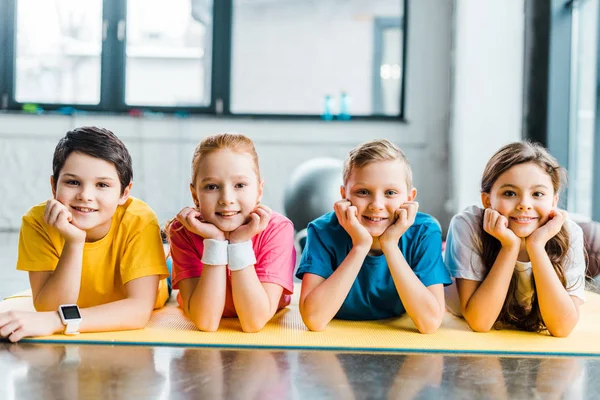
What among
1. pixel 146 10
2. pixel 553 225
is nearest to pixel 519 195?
pixel 553 225

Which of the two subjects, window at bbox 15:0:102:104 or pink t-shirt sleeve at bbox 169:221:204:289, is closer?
pink t-shirt sleeve at bbox 169:221:204:289

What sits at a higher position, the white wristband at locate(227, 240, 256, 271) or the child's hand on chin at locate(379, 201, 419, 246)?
the child's hand on chin at locate(379, 201, 419, 246)

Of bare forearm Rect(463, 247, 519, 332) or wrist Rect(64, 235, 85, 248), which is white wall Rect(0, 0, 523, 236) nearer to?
bare forearm Rect(463, 247, 519, 332)

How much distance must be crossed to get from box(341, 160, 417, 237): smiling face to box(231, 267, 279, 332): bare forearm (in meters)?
0.33

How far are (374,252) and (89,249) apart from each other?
31.6 inches

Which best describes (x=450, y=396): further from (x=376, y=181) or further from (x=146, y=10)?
(x=146, y=10)

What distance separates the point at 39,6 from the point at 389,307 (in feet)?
16.9

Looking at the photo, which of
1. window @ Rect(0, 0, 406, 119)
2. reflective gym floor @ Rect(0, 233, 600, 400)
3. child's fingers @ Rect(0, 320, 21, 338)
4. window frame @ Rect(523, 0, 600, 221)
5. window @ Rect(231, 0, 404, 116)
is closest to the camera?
reflective gym floor @ Rect(0, 233, 600, 400)

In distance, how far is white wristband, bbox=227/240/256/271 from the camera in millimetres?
1749

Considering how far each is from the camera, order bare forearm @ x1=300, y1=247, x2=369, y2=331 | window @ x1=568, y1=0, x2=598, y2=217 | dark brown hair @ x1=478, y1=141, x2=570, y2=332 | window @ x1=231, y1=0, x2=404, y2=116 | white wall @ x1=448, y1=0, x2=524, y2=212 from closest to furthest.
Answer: bare forearm @ x1=300, y1=247, x2=369, y2=331 → dark brown hair @ x1=478, y1=141, x2=570, y2=332 → window @ x1=568, y1=0, x2=598, y2=217 → white wall @ x1=448, y1=0, x2=524, y2=212 → window @ x1=231, y1=0, x2=404, y2=116

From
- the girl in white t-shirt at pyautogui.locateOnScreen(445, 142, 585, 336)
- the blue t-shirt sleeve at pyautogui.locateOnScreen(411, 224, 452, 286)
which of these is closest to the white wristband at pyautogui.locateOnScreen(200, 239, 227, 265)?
the blue t-shirt sleeve at pyautogui.locateOnScreen(411, 224, 452, 286)

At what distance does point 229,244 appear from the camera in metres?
1.76

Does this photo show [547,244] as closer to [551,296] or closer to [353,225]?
[551,296]

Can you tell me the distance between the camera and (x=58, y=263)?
1775 millimetres
